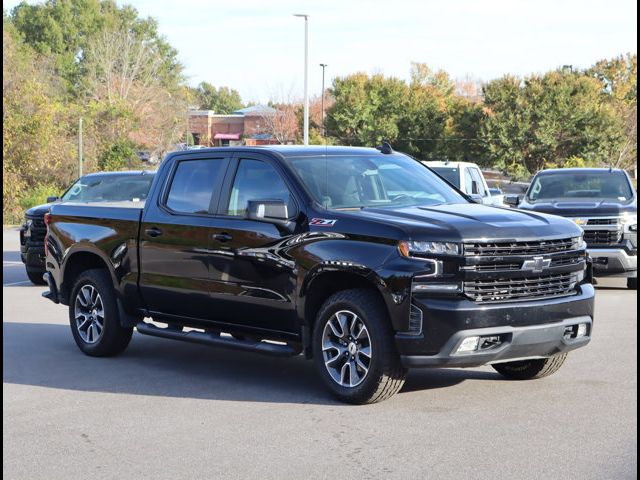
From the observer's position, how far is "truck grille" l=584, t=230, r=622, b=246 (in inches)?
623

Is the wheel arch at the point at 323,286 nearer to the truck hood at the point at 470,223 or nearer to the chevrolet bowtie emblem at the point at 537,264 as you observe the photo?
the truck hood at the point at 470,223

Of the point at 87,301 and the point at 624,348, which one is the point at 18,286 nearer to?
the point at 87,301

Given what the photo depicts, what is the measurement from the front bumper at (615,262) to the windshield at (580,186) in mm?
1733

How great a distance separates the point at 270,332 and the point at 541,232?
7.34 ft

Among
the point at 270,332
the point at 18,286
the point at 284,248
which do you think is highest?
the point at 284,248

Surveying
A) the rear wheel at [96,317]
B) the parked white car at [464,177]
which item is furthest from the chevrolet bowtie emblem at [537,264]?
the parked white car at [464,177]

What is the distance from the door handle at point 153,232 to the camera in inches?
375

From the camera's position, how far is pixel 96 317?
33.7 ft

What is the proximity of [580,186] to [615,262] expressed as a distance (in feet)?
7.49

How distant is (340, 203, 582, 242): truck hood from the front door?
76cm

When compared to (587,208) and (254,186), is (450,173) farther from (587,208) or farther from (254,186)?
(254,186)

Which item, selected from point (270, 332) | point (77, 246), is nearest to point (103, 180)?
point (77, 246)

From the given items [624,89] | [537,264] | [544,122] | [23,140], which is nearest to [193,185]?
[537,264]

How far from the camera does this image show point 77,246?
34.3 feet
